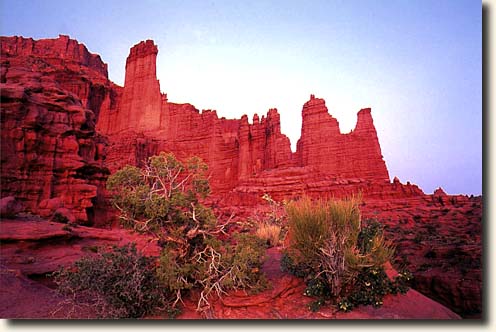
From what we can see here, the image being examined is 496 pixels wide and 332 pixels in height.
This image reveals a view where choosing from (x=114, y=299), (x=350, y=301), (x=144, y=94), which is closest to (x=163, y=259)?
(x=114, y=299)

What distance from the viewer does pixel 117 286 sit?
21.0 feet

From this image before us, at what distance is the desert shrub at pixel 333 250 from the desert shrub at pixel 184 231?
1.02 meters

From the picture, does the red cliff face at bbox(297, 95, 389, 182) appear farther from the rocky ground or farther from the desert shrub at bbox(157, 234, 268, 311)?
the desert shrub at bbox(157, 234, 268, 311)

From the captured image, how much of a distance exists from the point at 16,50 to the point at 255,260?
76.9 m

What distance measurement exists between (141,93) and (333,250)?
204ft

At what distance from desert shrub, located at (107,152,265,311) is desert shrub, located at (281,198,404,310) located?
40.1 inches

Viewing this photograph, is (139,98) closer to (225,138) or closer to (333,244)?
(225,138)

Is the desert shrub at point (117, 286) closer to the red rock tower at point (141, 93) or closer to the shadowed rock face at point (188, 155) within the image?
the shadowed rock face at point (188, 155)

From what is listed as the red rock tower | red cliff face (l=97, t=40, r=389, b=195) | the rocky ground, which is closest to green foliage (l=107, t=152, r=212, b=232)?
the rocky ground

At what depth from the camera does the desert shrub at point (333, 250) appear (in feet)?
21.7

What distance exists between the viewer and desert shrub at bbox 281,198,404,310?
6.62 meters

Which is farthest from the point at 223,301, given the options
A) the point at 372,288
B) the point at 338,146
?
the point at 338,146

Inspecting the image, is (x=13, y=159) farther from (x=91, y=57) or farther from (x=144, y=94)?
(x=91, y=57)

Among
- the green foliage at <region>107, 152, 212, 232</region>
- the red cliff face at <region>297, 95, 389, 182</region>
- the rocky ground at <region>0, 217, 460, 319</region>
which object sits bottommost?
the rocky ground at <region>0, 217, 460, 319</region>
